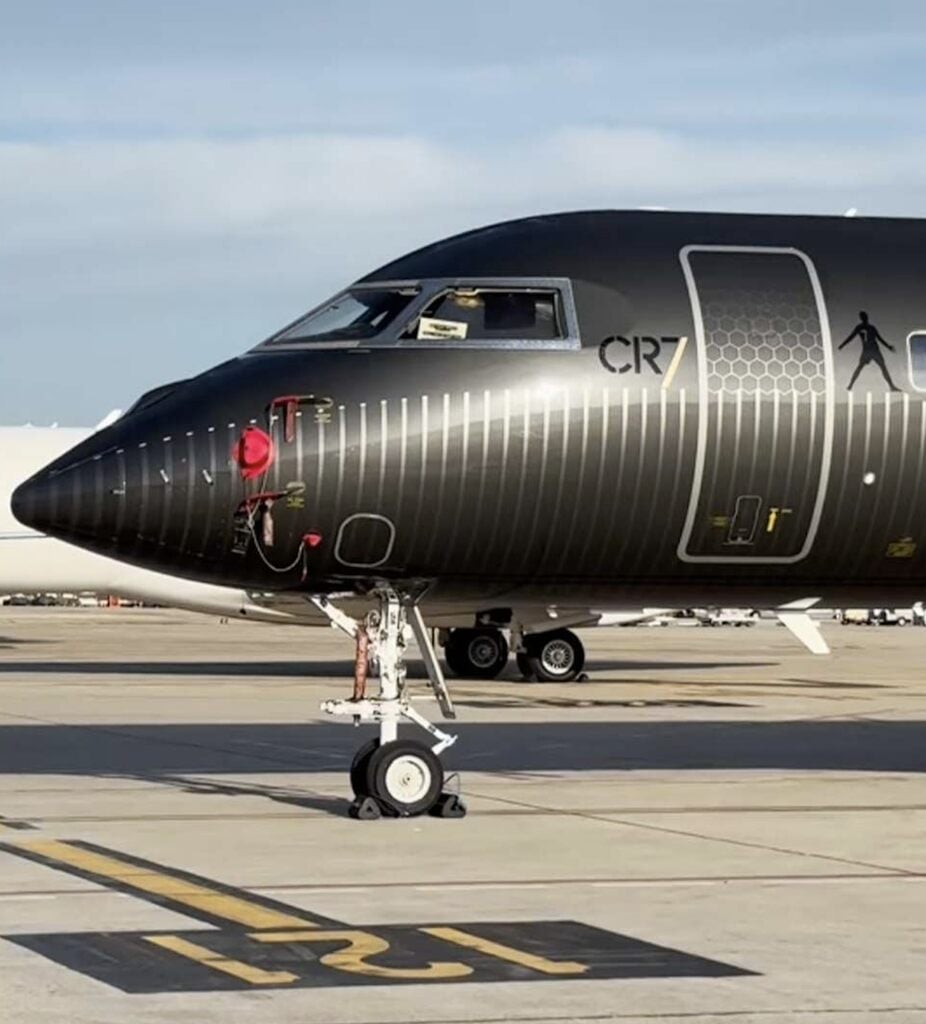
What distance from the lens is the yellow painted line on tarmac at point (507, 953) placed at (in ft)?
33.9

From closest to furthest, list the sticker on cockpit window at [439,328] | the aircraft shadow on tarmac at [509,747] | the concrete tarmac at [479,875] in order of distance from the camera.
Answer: the concrete tarmac at [479,875] → the sticker on cockpit window at [439,328] → the aircraft shadow on tarmac at [509,747]

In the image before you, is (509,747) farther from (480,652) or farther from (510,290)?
(480,652)

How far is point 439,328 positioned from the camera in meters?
15.8

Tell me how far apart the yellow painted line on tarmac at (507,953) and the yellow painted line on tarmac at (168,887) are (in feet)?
2.45

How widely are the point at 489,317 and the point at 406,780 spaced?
3.43 meters

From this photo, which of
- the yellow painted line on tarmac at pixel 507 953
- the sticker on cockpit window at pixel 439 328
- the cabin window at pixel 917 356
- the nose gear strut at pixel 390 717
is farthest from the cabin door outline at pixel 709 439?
the yellow painted line on tarmac at pixel 507 953

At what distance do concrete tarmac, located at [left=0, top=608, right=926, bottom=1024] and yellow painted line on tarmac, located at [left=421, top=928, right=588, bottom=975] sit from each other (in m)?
0.03

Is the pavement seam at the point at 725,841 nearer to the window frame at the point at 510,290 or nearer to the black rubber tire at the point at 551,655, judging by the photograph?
the window frame at the point at 510,290

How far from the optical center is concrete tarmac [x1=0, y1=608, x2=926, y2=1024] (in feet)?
32.0

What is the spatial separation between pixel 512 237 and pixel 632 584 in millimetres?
2730

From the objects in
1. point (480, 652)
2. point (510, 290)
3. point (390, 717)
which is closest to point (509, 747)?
point (390, 717)

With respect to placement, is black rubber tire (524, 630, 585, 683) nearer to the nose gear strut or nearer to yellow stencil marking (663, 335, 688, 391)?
the nose gear strut

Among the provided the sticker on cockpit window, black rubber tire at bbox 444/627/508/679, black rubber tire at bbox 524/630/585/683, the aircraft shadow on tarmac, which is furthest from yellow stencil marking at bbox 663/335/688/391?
black rubber tire at bbox 444/627/508/679

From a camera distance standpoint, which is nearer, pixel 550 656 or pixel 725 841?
pixel 725 841
